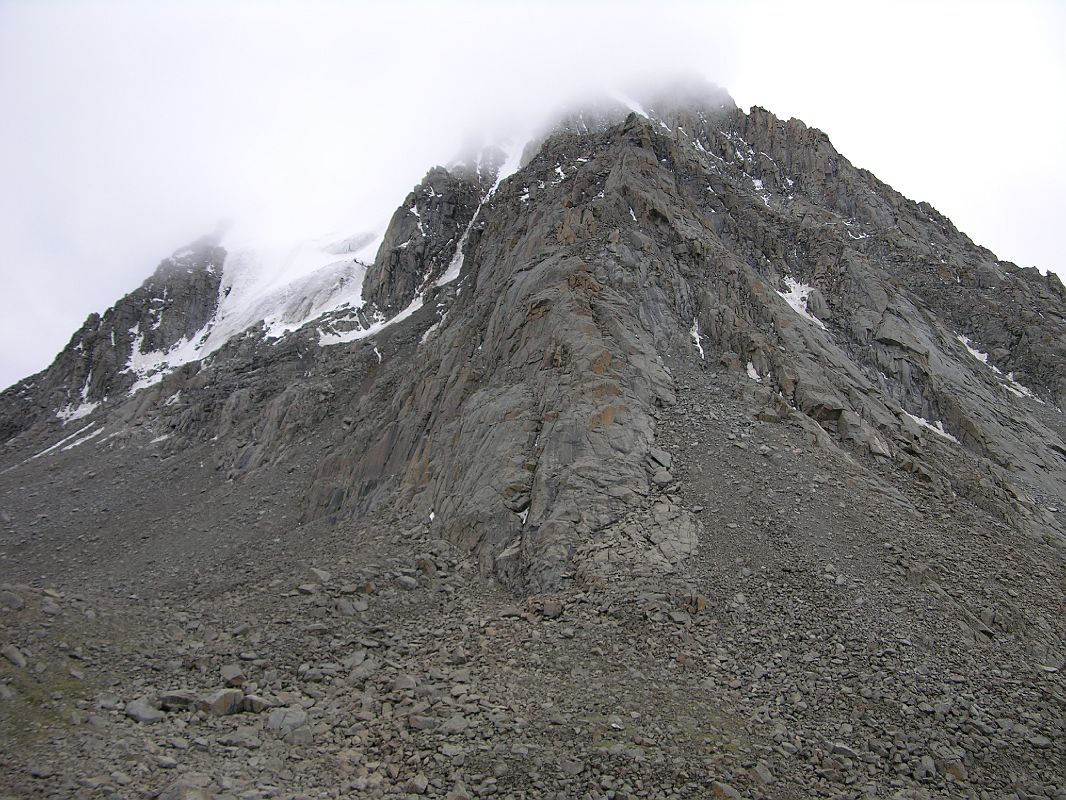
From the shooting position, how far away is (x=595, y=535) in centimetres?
1741

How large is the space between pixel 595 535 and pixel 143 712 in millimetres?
11305

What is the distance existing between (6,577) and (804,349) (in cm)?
3918

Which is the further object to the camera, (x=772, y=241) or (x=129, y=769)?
(x=772, y=241)

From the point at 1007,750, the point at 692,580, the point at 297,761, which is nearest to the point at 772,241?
the point at 692,580

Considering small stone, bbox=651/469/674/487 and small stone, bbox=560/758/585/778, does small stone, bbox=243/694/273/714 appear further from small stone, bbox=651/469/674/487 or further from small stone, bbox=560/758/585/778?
small stone, bbox=651/469/674/487

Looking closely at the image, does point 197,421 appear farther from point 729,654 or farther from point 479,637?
point 729,654

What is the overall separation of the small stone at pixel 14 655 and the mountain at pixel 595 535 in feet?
0.21

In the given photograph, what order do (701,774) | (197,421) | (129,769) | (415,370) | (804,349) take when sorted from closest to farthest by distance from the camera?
(129,769)
(701,774)
(804,349)
(415,370)
(197,421)

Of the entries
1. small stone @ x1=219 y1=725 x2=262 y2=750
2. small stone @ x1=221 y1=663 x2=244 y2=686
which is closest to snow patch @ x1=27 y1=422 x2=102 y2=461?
small stone @ x1=221 y1=663 x2=244 y2=686

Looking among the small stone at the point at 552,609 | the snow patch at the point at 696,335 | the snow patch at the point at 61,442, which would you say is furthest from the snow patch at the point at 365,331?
the small stone at the point at 552,609

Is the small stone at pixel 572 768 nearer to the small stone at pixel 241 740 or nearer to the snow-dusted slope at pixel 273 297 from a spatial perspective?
the small stone at pixel 241 740

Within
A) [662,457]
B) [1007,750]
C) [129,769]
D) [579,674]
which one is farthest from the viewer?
[662,457]

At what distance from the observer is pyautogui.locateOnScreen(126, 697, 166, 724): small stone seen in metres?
11.0

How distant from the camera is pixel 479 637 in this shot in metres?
14.5
